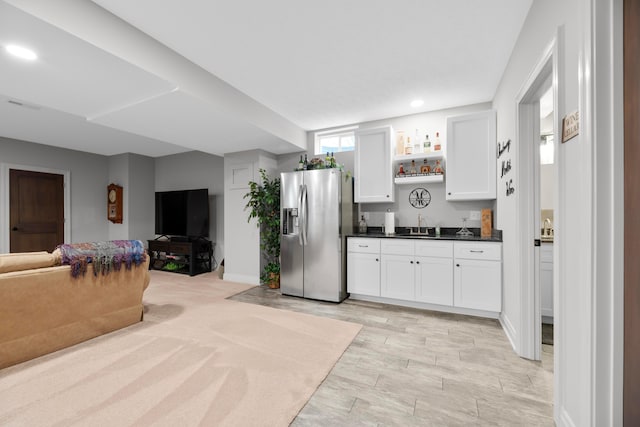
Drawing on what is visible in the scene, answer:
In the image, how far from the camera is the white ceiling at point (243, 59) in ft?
6.04

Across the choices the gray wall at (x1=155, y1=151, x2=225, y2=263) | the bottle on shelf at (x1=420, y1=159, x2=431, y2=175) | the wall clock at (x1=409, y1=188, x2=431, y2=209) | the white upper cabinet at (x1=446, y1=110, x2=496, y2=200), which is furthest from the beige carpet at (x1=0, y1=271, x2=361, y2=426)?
the gray wall at (x1=155, y1=151, x2=225, y2=263)

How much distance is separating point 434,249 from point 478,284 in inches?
22.4

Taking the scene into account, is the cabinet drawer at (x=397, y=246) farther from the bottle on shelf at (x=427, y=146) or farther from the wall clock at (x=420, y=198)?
the bottle on shelf at (x=427, y=146)

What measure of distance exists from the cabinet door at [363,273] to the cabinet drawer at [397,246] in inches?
6.1

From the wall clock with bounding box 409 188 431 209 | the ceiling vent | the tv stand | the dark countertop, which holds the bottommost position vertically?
the tv stand

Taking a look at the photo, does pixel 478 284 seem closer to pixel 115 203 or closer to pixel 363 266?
pixel 363 266

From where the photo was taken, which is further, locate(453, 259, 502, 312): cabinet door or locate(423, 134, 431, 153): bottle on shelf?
locate(423, 134, 431, 153): bottle on shelf

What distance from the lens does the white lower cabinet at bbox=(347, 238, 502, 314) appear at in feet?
9.34

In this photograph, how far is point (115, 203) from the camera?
591cm

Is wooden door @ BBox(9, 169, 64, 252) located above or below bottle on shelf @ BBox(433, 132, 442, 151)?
below

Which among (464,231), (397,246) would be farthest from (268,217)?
(464,231)

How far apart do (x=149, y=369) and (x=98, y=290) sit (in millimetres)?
1015

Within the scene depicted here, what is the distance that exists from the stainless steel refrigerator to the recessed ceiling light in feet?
8.53

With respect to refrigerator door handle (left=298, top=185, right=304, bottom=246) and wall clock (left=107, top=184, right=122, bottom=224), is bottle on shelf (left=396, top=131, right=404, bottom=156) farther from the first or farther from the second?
wall clock (left=107, top=184, right=122, bottom=224)
